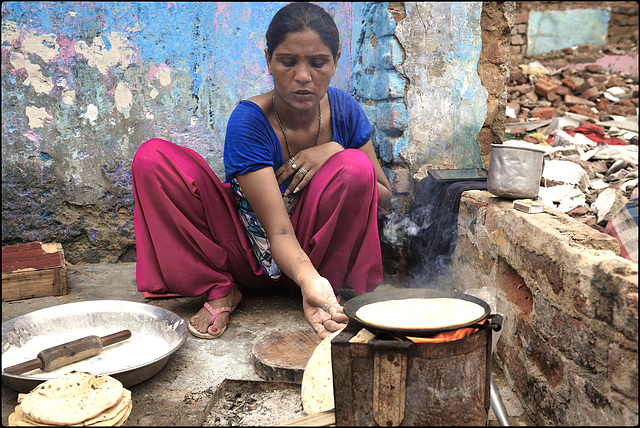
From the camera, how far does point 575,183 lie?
3.34 meters

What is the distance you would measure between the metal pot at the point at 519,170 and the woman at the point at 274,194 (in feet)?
1.95

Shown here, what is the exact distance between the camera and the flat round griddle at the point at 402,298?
1388 mm

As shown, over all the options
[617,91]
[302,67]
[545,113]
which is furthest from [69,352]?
[617,91]

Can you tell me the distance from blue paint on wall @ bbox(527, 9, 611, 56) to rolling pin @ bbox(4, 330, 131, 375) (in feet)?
29.3

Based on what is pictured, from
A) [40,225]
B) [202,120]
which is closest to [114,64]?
[202,120]

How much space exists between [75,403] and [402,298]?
1.13 metres

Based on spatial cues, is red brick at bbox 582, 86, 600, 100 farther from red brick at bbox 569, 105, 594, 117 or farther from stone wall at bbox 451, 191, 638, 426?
stone wall at bbox 451, 191, 638, 426

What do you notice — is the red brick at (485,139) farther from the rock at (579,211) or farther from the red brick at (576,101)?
the red brick at (576,101)

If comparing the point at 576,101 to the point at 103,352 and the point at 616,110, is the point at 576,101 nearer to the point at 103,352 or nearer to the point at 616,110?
the point at 616,110

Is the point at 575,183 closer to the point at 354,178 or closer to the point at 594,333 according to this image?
the point at 354,178

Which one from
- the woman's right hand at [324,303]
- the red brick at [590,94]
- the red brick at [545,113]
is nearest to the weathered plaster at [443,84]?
the woman's right hand at [324,303]

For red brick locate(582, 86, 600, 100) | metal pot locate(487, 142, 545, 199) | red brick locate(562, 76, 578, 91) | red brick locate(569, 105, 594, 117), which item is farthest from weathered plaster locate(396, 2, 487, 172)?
red brick locate(562, 76, 578, 91)

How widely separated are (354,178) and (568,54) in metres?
8.32

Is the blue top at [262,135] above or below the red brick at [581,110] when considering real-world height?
above
